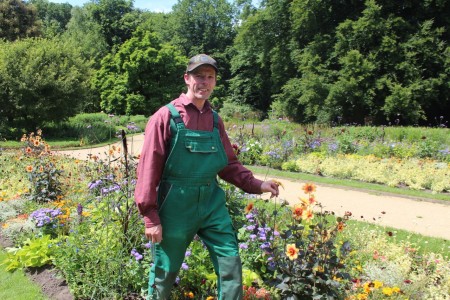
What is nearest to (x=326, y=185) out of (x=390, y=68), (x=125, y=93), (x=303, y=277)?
(x=303, y=277)

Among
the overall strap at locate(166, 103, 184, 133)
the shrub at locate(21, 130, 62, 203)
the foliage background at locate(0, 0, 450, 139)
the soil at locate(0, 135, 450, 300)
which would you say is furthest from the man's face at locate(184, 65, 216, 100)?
the foliage background at locate(0, 0, 450, 139)

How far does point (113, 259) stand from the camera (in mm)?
3340

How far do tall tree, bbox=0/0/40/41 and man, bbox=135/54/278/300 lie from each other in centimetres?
2970

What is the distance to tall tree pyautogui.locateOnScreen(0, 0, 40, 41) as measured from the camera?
28.0m

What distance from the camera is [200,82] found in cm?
257

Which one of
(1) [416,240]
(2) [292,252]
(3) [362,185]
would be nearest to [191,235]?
(2) [292,252]

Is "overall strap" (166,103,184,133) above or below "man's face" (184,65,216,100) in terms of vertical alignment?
below

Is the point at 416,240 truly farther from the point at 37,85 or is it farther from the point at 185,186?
the point at 37,85

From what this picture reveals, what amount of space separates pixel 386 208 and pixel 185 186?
19.0 ft

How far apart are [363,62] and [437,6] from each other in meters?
5.56

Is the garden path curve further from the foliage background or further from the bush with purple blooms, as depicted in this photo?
the foliage background

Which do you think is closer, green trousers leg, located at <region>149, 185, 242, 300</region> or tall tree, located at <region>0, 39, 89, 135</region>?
green trousers leg, located at <region>149, 185, 242, 300</region>

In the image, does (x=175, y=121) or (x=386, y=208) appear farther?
(x=386, y=208)

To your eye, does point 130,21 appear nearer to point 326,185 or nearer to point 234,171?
point 326,185
